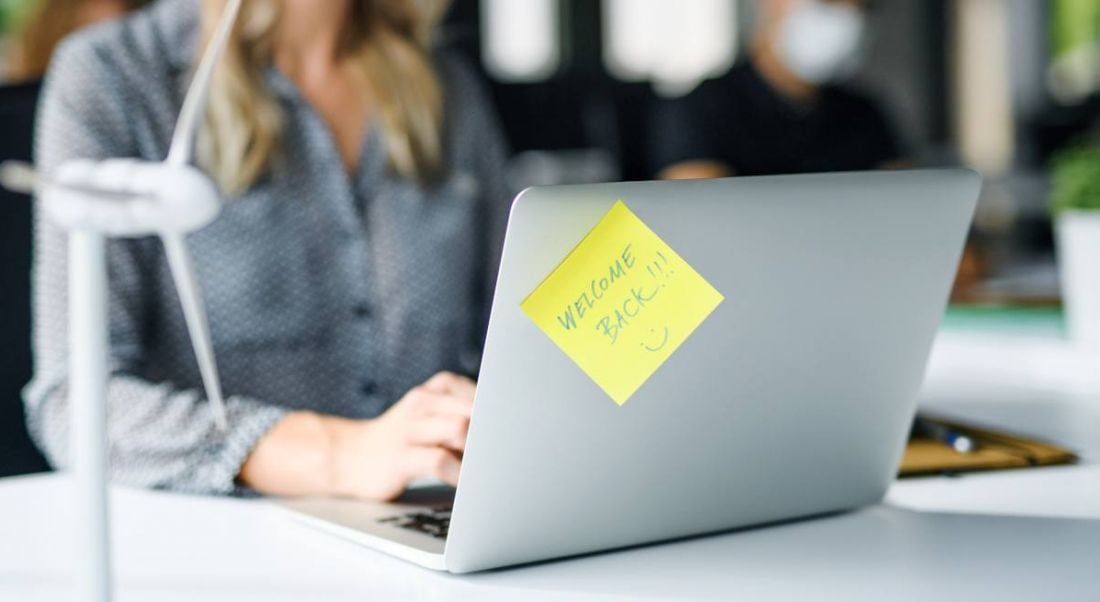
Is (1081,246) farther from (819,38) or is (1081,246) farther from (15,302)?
(819,38)

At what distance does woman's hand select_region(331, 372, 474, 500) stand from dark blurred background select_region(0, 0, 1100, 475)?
94.6 inches

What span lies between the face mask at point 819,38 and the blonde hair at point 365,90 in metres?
1.73

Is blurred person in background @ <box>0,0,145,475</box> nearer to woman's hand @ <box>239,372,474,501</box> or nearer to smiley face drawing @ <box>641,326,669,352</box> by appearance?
woman's hand @ <box>239,372,474,501</box>

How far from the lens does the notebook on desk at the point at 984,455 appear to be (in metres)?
1.05

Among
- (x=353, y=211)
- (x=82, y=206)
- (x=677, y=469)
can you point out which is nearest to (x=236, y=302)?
(x=353, y=211)

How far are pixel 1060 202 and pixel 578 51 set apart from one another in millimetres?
4528

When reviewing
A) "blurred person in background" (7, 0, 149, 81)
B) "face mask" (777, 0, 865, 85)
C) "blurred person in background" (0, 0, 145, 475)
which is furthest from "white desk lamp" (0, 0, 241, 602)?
"blurred person in background" (7, 0, 149, 81)

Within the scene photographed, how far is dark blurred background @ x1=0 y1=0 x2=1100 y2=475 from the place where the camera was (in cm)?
341

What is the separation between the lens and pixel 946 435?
1138mm

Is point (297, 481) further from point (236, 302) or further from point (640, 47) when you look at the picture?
point (640, 47)

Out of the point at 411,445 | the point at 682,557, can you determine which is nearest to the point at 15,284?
the point at 411,445

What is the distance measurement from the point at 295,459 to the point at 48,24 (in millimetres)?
3261

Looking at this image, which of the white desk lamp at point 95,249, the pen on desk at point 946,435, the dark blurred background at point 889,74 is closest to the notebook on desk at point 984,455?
the pen on desk at point 946,435

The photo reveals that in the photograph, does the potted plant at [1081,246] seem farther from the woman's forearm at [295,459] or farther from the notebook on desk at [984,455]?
the woman's forearm at [295,459]
